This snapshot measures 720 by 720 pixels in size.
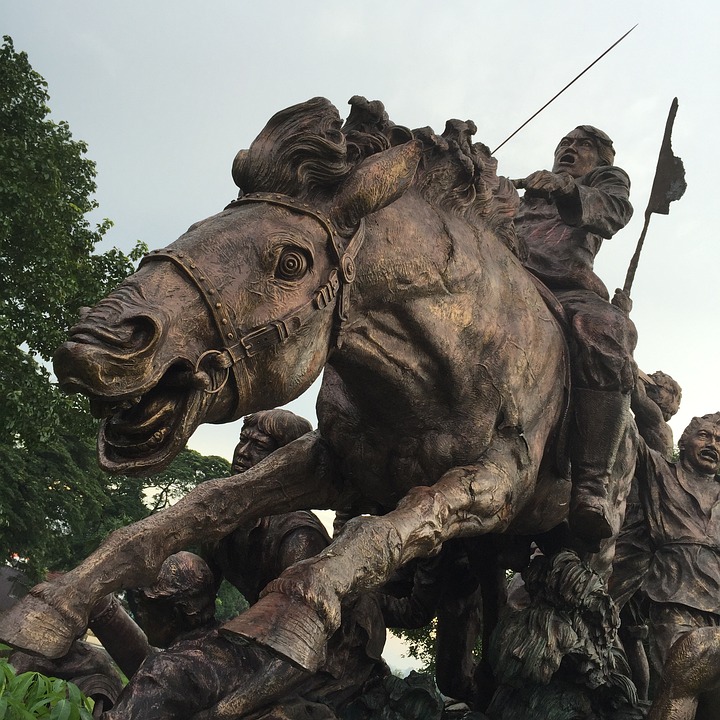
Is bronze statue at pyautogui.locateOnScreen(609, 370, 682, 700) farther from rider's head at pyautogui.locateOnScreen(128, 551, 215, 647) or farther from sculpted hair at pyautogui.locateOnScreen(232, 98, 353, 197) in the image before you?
sculpted hair at pyautogui.locateOnScreen(232, 98, 353, 197)

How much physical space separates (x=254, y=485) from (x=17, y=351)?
10072 millimetres

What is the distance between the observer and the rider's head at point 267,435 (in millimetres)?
4336

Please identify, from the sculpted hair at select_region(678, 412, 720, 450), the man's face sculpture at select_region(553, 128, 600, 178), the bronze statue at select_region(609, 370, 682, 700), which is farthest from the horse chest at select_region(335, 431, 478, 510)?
the sculpted hair at select_region(678, 412, 720, 450)

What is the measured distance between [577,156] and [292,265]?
2.85 meters

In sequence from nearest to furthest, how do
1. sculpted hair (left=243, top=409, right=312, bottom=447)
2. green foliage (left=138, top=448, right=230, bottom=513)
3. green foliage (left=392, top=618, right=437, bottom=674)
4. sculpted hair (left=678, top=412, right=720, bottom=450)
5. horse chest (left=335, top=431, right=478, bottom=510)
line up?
1. horse chest (left=335, top=431, right=478, bottom=510)
2. sculpted hair (left=243, top=409, right=312, bottom=447)
3. sculpted hair (left=678, top=412, right=720, bottom=450)
4. green foliage (left=392, top=618, right=437, bottom=674)
5. green foliage (left=138, top=448, right=230, bottom=513)

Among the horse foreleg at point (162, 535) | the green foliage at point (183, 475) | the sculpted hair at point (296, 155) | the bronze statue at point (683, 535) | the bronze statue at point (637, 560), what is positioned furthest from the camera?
the green foliage at point (183, 475)

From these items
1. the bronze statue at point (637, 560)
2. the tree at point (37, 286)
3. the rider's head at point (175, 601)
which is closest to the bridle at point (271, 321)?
the rider's head at point (175, 601)

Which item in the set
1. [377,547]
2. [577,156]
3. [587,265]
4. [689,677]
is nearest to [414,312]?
[377,547]

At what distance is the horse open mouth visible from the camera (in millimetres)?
2447

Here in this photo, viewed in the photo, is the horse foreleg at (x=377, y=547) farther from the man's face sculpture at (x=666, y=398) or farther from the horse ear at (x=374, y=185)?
the man's face sculpture at (x=666, y=398)

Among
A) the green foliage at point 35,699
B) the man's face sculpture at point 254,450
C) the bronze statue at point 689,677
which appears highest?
the man's face sculpture at point 254,450

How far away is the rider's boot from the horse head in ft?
4.23

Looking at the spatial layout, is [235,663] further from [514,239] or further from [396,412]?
[514,239]

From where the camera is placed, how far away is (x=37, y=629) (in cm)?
273
